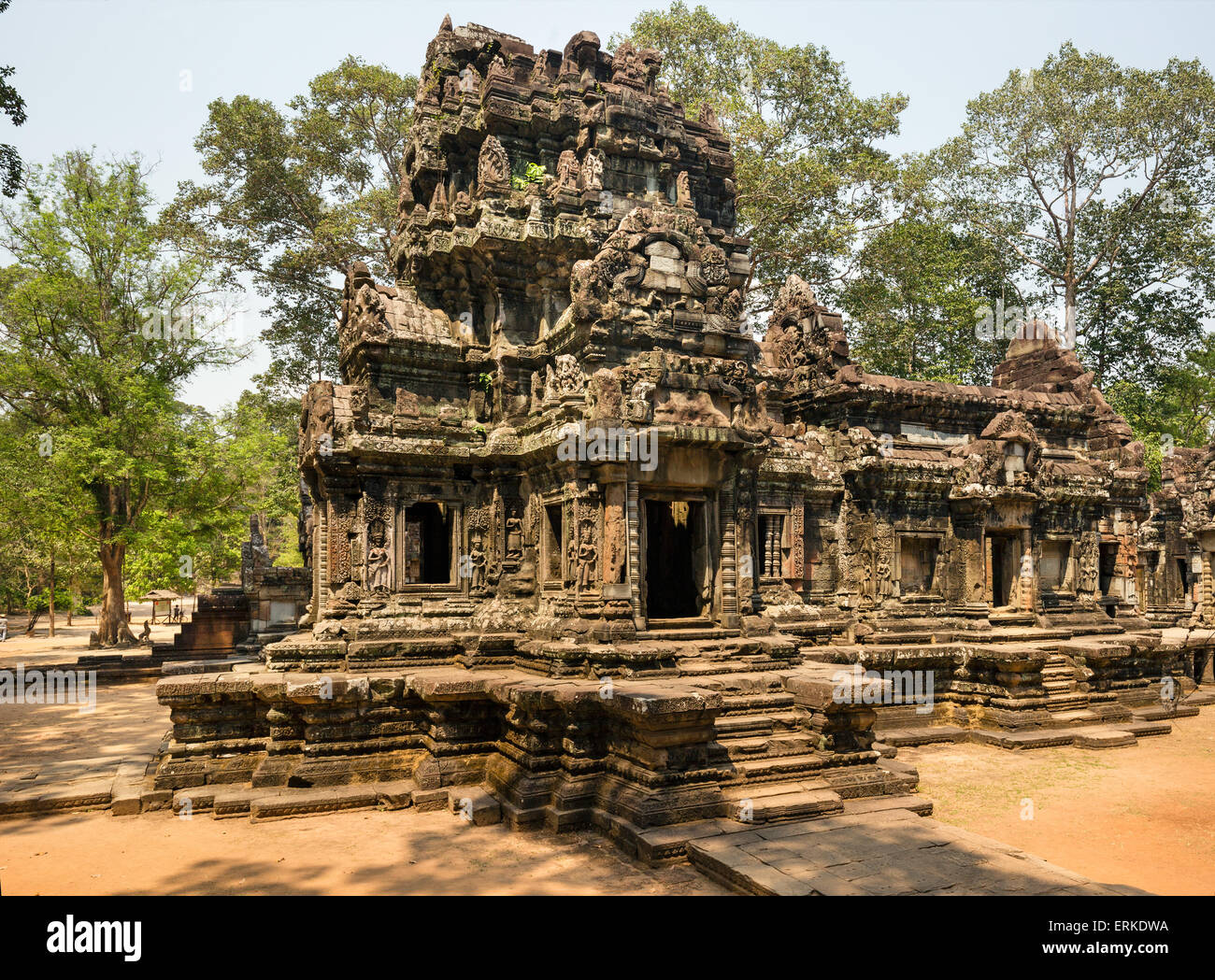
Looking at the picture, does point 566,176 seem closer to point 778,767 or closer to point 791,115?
point 778,767

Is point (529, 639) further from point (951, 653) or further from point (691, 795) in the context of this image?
point (951, 653)

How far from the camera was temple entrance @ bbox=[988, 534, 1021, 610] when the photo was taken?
13891 mm

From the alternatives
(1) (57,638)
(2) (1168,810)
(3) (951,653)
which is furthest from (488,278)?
(1) (57,638)

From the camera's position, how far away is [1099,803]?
8.25 meters

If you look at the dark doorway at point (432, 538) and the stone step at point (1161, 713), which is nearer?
the dark doorway at point (432, 538)

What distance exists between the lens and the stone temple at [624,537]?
7.82m

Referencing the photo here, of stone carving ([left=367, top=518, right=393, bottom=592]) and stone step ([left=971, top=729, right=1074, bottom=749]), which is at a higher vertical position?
stone carving ([left=367, top=518, right=393, bottom=592])

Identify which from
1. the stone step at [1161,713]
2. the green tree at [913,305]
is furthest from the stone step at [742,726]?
the green tree at [913,305]

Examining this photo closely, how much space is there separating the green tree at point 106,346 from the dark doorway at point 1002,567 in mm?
20223

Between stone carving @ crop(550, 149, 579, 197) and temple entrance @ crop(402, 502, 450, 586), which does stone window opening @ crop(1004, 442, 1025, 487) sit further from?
temple entrance @ crop(402, 502, 450, 586)

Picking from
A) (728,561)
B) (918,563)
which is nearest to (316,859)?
(728,561)

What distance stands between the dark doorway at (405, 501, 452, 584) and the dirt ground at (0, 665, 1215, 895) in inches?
138

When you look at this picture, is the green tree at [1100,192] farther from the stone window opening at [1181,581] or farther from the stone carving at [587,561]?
the stone carving at [587,561]

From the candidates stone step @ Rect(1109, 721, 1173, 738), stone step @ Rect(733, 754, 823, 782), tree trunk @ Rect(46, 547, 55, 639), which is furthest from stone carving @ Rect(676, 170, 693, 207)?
tree trunk @ Rect(46, 547, 55, 639)
